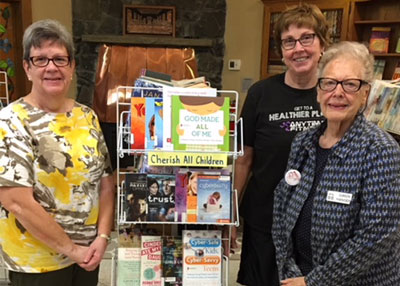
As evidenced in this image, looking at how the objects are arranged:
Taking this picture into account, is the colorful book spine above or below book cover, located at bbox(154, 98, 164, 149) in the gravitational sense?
below

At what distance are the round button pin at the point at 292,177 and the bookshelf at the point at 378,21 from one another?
3.30 m

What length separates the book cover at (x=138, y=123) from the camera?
1.25m

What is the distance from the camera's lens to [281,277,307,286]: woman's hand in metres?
1.20

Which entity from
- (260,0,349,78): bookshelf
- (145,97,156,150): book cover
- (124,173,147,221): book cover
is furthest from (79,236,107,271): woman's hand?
(260,0,349,78): bookshelf

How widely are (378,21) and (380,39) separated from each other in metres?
0.19

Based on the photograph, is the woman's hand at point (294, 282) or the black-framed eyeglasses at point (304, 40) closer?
the woman's hand at point (294, 282)

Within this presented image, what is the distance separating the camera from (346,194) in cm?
109

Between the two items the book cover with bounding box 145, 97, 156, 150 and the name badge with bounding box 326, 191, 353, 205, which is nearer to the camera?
the name badge with bounding box 326, 191, 353, 205

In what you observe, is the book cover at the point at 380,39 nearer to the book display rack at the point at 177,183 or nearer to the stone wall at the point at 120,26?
the stone wall at the point at 120,26

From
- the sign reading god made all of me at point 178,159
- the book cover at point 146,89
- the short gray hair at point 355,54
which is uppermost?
the short gray hair at point 355,54

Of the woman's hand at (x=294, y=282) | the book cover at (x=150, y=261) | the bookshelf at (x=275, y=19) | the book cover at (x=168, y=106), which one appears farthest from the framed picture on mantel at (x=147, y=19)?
the woman's hand at (x=294, y=282)

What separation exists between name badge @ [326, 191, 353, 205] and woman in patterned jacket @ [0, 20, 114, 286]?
0.79 meters

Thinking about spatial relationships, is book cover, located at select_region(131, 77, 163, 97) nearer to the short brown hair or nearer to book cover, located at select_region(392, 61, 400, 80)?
the short brown hair

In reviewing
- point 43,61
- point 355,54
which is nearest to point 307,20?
point 355,54
